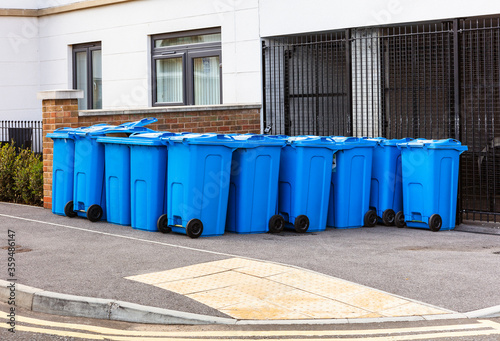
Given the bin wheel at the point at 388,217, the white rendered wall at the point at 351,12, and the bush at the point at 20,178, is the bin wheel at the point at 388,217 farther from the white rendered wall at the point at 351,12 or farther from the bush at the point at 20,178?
the bush at the point at 20,178

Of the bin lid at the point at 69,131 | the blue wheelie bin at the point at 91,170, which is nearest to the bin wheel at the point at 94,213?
the blue wheelie bin at the point at 91,170

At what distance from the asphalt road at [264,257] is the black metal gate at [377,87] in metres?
2.06

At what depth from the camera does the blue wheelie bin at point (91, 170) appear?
10.3m

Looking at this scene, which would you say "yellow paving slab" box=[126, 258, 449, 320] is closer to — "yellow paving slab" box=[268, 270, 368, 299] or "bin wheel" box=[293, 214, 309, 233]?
"yellow paving slab" box=[268, 270, 368, 299]

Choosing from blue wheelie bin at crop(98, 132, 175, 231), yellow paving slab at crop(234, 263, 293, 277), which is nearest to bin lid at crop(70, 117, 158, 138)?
blue wheelie bin at crop(98, 132, 175, 231)

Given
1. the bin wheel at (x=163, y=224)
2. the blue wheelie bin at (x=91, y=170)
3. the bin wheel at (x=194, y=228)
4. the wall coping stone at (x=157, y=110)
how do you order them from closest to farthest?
the bin wheel at (x=194, y=228), the bin wheel at (x=163, y=224), the blue wheelie bin at (x=91, y=170), the wall coping stone at (x=157, y=110)

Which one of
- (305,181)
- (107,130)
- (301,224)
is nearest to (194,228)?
(301,224)

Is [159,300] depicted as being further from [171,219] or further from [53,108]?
[53,108]

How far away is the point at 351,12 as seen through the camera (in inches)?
478

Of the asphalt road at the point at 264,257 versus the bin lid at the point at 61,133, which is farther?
the bin lid at the point at 61,133

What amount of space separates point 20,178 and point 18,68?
18.3 ft

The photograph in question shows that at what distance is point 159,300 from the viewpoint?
19.5 ft

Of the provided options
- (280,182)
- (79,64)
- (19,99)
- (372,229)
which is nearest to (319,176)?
(280,182)

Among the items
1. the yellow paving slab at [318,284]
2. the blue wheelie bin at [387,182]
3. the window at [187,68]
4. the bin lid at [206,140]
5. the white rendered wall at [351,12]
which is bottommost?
the yellow paving slab at [318,284]
